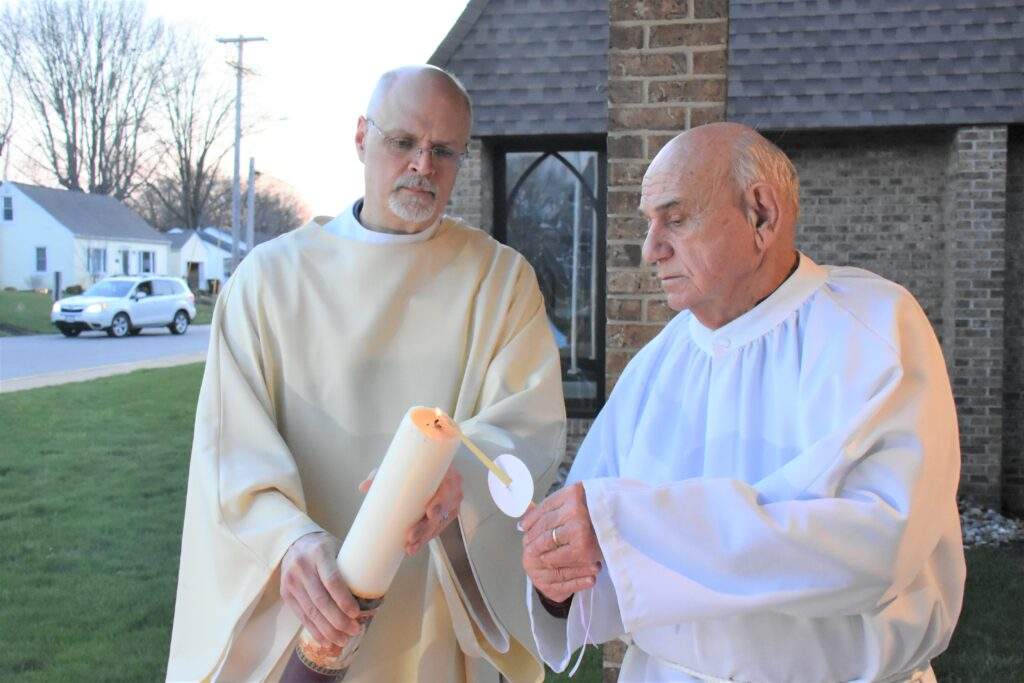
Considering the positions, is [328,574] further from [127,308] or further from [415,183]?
[127,308]

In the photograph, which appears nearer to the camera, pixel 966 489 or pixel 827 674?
pixel 827 674

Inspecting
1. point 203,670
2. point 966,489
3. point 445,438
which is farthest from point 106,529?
point 966,489

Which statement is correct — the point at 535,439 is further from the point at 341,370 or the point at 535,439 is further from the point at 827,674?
the point at 827,674

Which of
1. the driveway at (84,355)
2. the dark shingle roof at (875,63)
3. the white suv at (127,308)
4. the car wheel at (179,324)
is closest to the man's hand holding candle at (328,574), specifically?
the dark shingle roof at (875,63)

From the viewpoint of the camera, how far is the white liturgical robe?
146 centimetres

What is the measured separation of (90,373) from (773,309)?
53.2 feet

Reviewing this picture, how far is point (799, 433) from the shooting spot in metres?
1.64

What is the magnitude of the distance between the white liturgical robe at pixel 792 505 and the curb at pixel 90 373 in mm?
12904

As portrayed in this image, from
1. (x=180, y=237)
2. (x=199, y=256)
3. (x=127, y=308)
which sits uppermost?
(x=180, y=237)

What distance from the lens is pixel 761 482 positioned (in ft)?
5.18

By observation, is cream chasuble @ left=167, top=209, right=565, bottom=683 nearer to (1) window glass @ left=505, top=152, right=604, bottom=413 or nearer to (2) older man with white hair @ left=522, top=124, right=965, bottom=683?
(2) older man with white hair @ left=522, top=124, right=965, bottom=683

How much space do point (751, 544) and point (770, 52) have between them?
7664 mm

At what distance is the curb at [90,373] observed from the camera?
14.0m

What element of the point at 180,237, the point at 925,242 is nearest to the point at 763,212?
the point at 925,242
